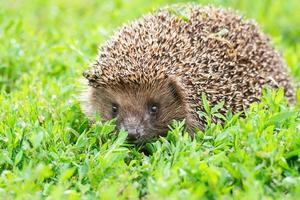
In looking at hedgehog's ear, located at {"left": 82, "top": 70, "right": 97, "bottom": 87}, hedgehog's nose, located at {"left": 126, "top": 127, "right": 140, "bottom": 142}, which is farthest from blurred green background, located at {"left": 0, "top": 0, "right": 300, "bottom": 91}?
hedgehog's nose, located at {"left": 126, "top": 127, "right": 140, "bottom": 142}

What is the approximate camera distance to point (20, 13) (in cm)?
938

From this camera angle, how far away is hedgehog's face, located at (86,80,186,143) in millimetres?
6191

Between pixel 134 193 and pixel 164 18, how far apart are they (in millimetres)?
2416

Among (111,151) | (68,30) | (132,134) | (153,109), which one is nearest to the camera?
(111,151)

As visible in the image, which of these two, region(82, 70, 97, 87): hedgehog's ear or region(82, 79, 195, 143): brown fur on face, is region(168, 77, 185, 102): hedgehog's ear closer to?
region(82, 79, 195, 143): brown fur on face

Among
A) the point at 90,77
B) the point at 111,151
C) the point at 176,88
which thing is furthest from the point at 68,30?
the point at 111,151

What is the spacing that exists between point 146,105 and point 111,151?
966mm

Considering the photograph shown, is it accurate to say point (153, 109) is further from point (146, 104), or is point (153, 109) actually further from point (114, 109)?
point (114, 109)

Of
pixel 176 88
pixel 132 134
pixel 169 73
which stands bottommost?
pixel 132 134

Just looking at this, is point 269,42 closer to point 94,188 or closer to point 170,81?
point 170,81

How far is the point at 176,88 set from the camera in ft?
20.6

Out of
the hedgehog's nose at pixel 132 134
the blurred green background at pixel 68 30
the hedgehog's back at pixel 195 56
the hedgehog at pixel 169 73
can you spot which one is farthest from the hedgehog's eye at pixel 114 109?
the blurred green background at pixel 68 30

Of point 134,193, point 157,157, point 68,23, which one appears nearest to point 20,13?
point 68,23

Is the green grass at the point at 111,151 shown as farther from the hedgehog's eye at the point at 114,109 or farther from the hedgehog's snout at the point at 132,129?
the hedgehog's eye at the point at 114,109
